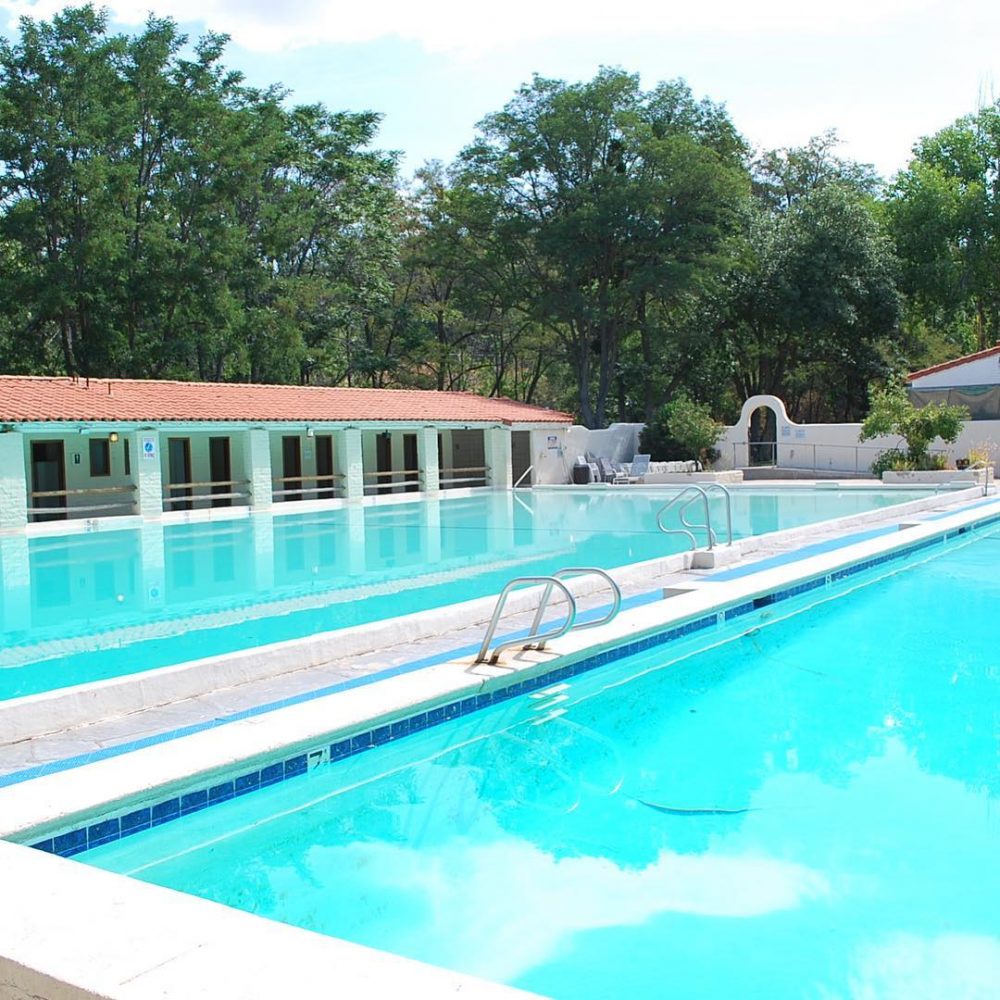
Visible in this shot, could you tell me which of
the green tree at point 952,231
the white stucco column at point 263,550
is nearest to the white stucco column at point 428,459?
the white stucco column at point 263,550

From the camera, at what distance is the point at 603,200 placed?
35219mm

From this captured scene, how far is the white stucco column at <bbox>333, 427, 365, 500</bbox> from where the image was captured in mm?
26688

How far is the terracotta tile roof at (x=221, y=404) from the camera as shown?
21.5m

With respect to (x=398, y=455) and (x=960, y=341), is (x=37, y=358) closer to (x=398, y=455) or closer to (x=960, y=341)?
(x=398, y=455)

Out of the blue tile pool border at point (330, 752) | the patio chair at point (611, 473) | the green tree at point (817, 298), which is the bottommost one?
the blue tile pool border at point (330, 752)

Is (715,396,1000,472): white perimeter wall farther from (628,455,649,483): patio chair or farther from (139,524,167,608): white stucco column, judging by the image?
(139,524,167,608): white stucco column

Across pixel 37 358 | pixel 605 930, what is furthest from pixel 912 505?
pixel 37 358

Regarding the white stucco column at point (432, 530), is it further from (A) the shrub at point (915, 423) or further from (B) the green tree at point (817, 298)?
(B) the green tree at point (817, 298)

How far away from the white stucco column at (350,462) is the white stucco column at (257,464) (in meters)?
2.47

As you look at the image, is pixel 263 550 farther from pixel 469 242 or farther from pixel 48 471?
pixel 469 242

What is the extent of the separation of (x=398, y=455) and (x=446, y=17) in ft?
59.3

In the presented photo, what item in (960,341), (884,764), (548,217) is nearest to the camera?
(884,764)

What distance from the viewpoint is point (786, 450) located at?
33250 millimetres

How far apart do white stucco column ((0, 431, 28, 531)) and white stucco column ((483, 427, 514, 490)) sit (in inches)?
555
